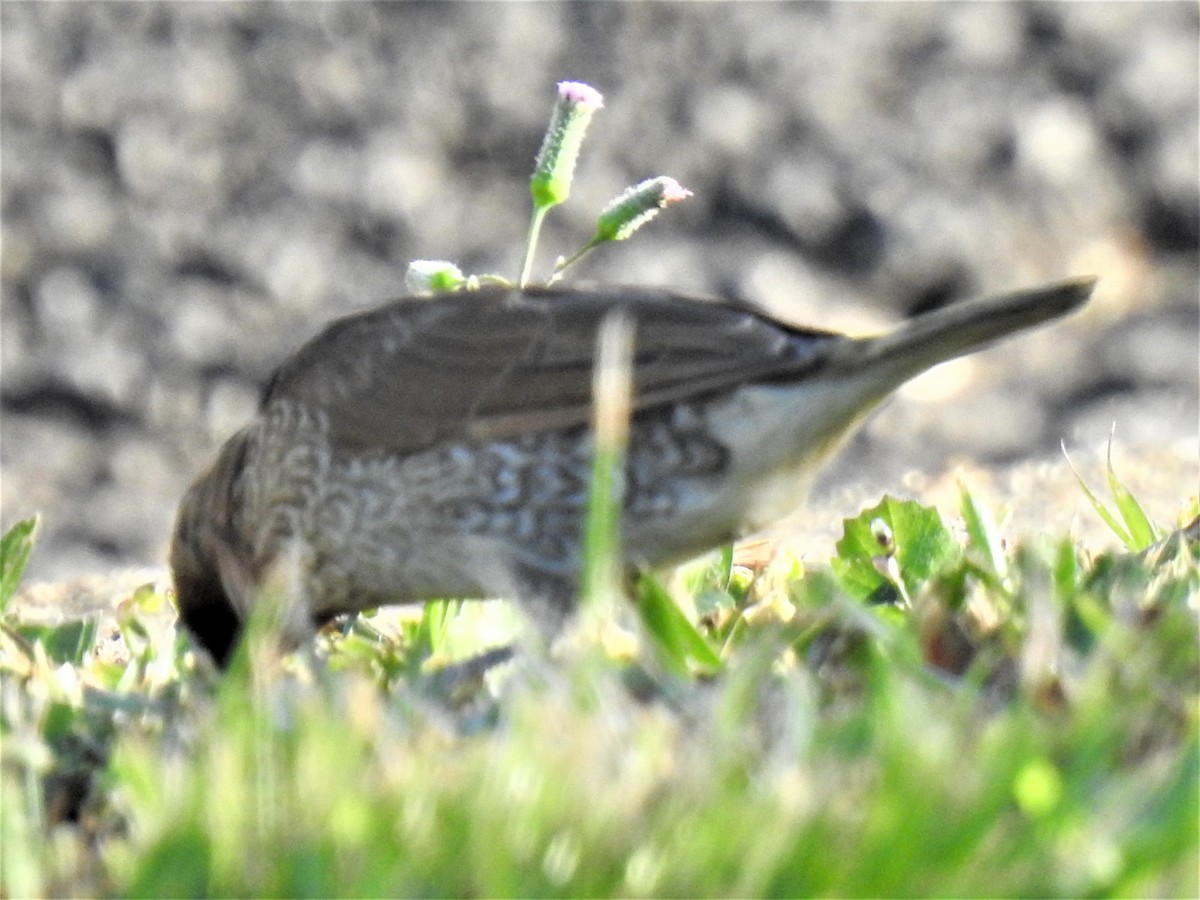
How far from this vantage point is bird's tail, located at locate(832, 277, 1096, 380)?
131 inches

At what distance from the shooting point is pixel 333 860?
2244mm

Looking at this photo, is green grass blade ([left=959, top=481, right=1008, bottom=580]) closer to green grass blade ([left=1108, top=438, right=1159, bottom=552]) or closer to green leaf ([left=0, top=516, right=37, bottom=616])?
green grass blade ([left=1108, top=438, right=1159, bottom=552])

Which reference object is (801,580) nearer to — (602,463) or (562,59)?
(602,463)

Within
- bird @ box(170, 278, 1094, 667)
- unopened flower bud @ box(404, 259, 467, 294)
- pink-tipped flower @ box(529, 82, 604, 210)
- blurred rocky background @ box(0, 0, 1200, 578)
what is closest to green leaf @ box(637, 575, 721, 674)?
bird @ box(170, 278, 1094, 667)

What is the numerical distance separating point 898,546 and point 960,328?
1.81ft

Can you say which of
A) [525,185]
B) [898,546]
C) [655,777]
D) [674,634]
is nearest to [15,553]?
[674,634]

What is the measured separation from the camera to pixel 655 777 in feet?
7.72

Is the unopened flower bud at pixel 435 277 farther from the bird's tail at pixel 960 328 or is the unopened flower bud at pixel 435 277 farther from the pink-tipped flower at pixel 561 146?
the bird's tail at pixel 960 328

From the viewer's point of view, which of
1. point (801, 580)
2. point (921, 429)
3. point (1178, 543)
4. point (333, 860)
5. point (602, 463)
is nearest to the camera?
point (333, 860)

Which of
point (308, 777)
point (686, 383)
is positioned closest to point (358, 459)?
point (686, 383)

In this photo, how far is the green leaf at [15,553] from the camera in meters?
4.13

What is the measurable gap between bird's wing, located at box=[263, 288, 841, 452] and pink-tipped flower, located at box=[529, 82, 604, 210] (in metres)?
0.18

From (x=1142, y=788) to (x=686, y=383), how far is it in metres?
1.64

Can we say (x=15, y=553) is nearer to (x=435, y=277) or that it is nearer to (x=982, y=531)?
(x=435, y=277)
